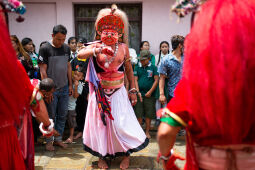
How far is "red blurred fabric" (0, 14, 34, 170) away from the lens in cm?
183

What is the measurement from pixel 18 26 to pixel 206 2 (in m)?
6.59

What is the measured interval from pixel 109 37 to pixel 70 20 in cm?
400

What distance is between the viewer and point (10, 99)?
74.9 inches

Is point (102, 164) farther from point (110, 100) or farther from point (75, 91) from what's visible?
point (75, 91)

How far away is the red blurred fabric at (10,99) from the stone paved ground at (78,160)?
6.03 ft

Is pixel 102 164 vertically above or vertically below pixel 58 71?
below

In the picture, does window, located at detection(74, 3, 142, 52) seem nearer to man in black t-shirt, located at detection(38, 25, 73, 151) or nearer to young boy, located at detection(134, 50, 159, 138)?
young boy, located at detection(134, 50, 159, 138)

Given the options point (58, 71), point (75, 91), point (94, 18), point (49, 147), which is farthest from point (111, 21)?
point (94, 18)

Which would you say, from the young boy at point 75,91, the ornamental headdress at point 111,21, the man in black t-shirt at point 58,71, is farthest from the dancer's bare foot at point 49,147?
the ornamental headdress at point 111,21

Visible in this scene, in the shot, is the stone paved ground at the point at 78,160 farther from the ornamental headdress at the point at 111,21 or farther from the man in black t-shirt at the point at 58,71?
the ornamental headdress at the point at 111,21

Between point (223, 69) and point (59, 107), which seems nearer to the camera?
point (223, 69)

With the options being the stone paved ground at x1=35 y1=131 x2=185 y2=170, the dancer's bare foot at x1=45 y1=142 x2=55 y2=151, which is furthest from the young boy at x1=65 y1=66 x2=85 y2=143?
the stone paved ground at x1=35 y1=131 x2=185 y2=170

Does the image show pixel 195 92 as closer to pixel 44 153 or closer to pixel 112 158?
pixel 112 158

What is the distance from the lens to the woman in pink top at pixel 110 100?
3.56 meters
